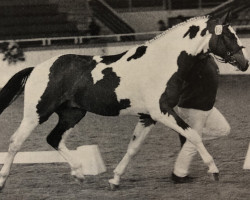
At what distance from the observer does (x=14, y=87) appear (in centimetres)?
595

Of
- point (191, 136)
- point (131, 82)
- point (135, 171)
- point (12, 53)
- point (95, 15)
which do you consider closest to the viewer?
point (191, 136)

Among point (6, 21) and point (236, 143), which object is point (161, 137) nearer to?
point (236, 143)

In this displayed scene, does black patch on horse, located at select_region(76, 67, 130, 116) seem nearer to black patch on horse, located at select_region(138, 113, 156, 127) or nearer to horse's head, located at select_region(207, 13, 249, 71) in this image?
black patch on horse, located at select_region(138, 113, 156, 127)

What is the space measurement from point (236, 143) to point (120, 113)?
8.11 feet

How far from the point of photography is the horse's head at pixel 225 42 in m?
5.04

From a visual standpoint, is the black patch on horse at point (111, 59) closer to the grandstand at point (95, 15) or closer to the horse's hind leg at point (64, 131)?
the horse's hind leg at point (64, 131)

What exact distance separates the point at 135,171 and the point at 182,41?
5.27 ft

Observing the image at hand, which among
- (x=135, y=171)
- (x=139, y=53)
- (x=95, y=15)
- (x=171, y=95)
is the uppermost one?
(x=139, y=53)

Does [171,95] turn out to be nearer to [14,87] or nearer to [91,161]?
[91,161]

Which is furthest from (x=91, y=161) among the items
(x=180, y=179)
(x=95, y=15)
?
(x=95, y=15)

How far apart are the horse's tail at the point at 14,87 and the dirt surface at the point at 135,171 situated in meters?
0.81

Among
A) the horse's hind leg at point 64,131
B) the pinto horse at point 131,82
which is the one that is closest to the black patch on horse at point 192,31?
the pinto horse at point 131,82

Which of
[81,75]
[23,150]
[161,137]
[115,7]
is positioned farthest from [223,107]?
[115,7]

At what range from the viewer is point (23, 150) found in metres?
7.54
